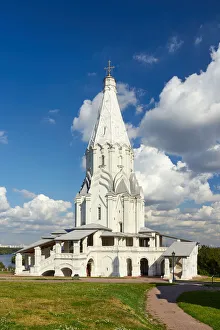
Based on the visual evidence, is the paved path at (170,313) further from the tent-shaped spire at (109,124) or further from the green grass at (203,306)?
the tent-shaped spire at (109,124)

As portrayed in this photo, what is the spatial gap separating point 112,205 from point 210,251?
81.0ft

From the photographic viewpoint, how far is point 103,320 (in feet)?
50.9

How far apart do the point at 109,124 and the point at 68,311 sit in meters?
45.1

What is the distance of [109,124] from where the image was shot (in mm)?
60344

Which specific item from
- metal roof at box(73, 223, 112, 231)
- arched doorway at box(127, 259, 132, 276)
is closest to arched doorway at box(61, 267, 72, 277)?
metal roof at box(73, 223, 112, 231)

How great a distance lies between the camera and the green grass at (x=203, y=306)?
700 inches

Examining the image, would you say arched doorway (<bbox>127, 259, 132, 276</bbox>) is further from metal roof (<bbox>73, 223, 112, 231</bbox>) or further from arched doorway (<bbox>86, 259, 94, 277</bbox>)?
arched doorway (<bbox>86, 259, 94, 277</bbox>)

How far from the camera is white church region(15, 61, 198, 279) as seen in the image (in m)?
46.8

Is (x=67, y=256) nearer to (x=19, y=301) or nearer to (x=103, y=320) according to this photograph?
(x=19, y=301)

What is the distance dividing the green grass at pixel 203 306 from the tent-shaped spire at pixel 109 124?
35245 millimetres

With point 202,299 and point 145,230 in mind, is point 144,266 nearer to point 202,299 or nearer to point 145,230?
point 145,230

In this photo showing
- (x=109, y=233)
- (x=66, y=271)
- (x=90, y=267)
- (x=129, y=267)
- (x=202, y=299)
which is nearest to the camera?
(x=202, y=299)

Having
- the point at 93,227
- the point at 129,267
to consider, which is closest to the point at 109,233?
the point at 93,227

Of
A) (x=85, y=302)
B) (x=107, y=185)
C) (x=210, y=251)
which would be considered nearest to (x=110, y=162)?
(x=107, y=185)
